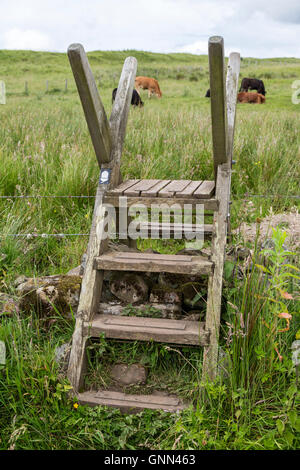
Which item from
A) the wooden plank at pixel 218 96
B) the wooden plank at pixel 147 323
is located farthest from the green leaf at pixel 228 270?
the wooden plank at pixel 218 96

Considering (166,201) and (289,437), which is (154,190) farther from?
(289,437)

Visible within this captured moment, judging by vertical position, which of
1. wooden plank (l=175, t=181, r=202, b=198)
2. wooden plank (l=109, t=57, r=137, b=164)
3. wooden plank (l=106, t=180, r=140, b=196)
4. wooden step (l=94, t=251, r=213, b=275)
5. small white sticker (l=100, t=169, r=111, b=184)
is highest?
wooden plank (l=109, t=57, r=137, b=164)

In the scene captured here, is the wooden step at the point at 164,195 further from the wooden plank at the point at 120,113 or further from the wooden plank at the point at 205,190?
the wooden plank at the point at 120,113

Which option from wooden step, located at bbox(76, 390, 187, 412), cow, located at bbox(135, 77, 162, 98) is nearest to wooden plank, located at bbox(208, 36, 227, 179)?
wooden step, located at bbox(76, 390, 187, 412)

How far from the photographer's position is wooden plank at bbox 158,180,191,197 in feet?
10.3

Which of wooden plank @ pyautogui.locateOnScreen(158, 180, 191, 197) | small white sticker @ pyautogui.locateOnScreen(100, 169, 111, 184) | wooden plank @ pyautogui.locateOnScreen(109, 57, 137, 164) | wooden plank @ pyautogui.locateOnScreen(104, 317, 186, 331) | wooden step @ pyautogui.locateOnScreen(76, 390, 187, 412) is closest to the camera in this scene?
wooden step @ pyautogui.locateOnScreen(76, 390, 187, 412)

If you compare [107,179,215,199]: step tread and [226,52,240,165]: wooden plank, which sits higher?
[226,52,240,165]: wooden plank

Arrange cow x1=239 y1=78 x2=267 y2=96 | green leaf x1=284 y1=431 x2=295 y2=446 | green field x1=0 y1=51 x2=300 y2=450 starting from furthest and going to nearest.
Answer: cow x1=239 y1=78 x2=267 y2=96 → green field x1=0 y1=51 x2=300 y2=450 → green leaf x1=284 y1=431 x2=295 y2=446

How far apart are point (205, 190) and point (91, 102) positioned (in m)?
0.94

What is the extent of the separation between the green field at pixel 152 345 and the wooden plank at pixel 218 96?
0.40 m

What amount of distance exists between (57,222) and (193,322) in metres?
2.45

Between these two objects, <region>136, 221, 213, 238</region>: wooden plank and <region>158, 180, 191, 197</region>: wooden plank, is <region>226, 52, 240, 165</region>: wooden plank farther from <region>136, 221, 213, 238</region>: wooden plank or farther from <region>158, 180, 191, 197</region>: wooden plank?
<region>136, 221, 213, 238</region>: wooden plank

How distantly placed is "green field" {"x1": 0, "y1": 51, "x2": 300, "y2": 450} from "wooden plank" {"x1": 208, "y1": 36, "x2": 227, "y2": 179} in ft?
1.32

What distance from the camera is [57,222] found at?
4871 millimetres
